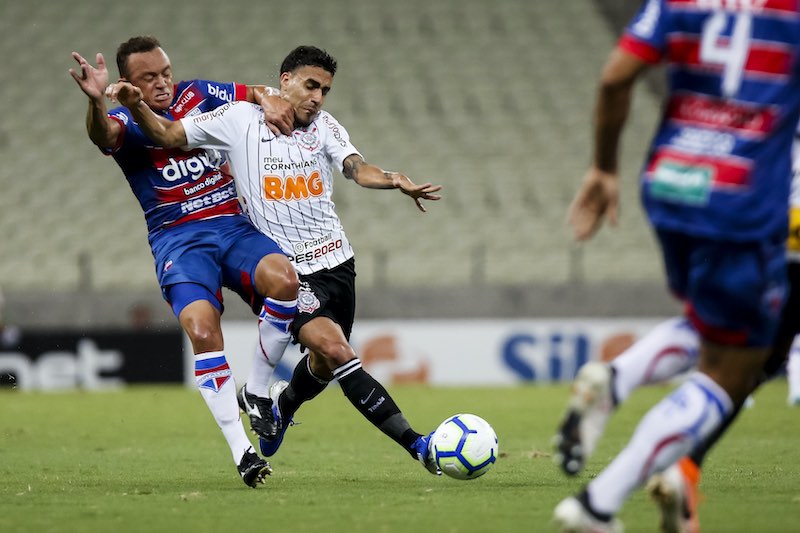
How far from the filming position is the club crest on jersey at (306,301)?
6.96m

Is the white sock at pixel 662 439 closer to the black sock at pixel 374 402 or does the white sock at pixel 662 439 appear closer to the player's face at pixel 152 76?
the black sock at pixel 374 402

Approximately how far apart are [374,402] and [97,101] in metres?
2.15

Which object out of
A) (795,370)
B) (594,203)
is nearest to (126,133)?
(594,203)

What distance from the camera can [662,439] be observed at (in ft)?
13.2

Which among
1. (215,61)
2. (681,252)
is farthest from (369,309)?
(681,252)

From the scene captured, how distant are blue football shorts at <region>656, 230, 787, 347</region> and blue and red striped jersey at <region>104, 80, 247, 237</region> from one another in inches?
138

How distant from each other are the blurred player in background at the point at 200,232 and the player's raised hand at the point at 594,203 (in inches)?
105

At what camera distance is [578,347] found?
1639 centimetres

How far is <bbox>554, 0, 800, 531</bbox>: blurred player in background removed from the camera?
13.0 ft

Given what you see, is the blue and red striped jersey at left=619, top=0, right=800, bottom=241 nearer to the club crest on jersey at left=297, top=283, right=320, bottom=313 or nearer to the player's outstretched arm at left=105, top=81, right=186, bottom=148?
the player's outstretched arm at left=105, top=81, right=186, bottom=148

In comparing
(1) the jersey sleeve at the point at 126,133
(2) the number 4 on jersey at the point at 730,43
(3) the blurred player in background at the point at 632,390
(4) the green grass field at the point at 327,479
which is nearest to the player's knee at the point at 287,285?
(4) the green grass field at the point at 327,479

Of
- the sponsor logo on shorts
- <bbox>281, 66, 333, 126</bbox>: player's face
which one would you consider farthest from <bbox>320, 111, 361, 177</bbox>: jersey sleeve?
the sponsor logo on shorts

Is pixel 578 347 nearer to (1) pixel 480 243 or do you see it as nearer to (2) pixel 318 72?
(1) pixel 480 243

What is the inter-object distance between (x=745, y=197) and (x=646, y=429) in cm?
82
